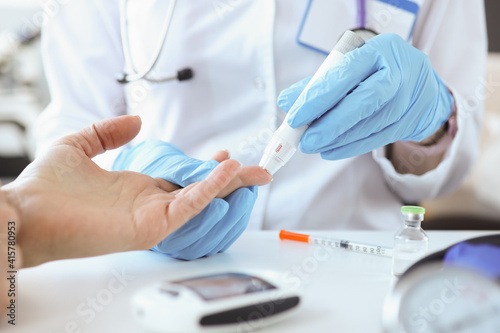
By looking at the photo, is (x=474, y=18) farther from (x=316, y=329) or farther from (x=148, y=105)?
(x=316, y=329)

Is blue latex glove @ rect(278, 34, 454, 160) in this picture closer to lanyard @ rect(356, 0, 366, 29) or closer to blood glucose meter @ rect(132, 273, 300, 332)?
lanyard @ rect(356, 0, 366, 29)

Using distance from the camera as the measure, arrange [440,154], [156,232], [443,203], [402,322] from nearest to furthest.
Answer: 1. [402,322]
2. [156,232]
3. [440,154]
4. [443,203]

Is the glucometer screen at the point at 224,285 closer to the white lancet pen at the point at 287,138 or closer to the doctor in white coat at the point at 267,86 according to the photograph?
the white lancet pen at the point at 287,138

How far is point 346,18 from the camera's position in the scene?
101cm

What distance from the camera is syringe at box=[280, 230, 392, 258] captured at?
2.44 ft

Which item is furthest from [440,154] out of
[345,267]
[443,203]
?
[443,203]

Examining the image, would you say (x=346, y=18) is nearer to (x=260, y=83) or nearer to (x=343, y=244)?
(x=260, y=83)

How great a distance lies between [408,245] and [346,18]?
1.79 ft

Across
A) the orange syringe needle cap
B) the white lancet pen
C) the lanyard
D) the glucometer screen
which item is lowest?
the orange syringe needle cap

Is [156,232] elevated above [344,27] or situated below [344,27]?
below

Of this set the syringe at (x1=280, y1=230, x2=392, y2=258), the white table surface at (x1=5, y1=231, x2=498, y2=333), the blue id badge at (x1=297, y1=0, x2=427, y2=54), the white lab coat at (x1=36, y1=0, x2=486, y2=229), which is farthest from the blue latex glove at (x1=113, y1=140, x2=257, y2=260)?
the blue id badge at (x1=297, y1=0, x2=427, y2=54)

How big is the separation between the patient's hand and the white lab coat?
282 millimetres

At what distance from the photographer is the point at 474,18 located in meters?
1.06

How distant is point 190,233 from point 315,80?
31 cm
